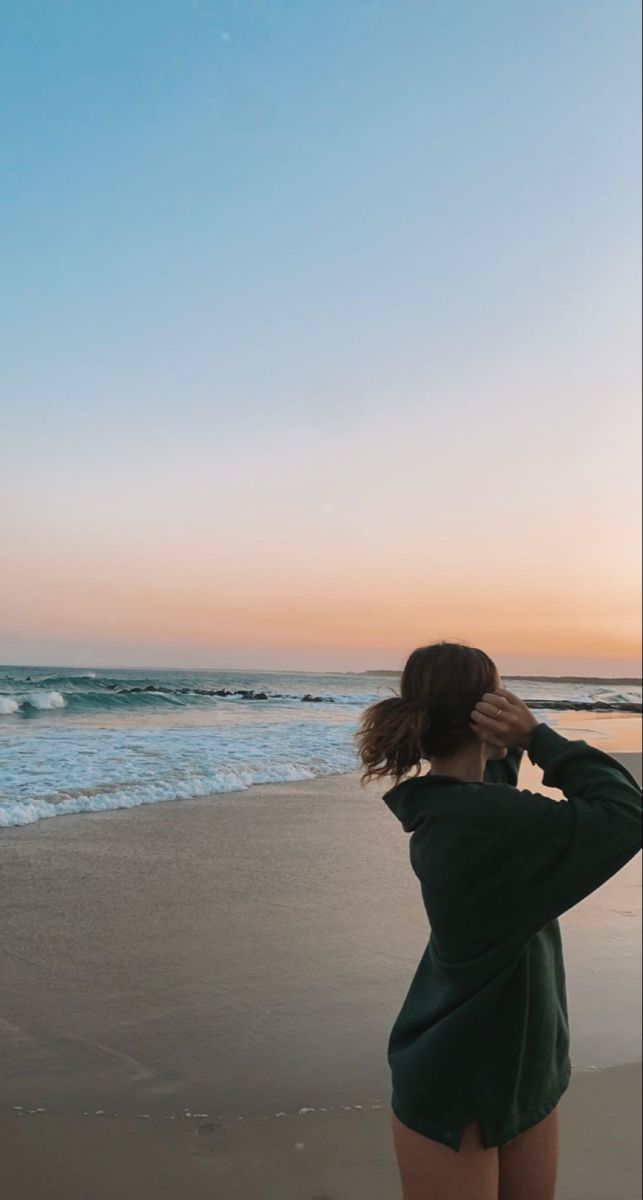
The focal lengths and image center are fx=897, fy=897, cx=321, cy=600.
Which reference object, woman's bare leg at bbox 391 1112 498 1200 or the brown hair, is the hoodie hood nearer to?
the brown hair

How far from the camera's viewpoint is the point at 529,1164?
1.29m

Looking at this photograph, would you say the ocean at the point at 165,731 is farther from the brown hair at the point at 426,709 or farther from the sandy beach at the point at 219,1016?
the brown hair at the point at 426,709

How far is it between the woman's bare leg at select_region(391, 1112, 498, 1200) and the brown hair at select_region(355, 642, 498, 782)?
50 centimetres

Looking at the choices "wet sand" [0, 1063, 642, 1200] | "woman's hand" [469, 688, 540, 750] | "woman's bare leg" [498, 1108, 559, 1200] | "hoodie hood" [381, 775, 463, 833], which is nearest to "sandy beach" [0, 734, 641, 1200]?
"wet sand" [0, 1063, 642, 1200]

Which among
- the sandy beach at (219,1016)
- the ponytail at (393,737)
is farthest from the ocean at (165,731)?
the ponytail at (393,737)

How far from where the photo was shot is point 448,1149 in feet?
4.01

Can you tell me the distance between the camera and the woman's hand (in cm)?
121

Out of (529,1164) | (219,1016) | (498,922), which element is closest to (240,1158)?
(219,1016)

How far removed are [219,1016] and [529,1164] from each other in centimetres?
113

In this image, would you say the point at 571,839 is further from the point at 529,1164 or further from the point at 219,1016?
the point at 219,1016

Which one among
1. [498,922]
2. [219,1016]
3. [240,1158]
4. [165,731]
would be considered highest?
[165,731]

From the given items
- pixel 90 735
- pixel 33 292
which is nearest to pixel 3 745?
pixel 90 735

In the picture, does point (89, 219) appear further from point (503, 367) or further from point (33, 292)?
point (503, 367)

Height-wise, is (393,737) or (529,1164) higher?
(393,737)
